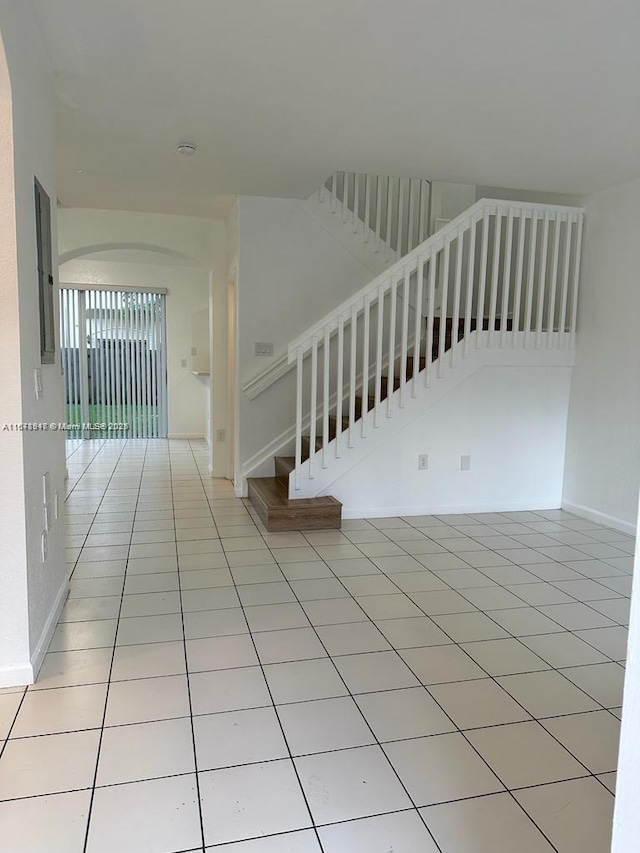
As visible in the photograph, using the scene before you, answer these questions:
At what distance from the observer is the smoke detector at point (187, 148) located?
144 inches

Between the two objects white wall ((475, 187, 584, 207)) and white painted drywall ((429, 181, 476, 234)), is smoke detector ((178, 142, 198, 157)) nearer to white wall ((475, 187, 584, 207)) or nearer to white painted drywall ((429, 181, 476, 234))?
white wall ((475, 187, 584, 207))

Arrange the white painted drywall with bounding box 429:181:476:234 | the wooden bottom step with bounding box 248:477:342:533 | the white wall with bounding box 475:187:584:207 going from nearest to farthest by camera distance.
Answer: the wooden bottom step with bounding box 248:477:342:533 → the white wall with bounding box 475:187:584:207 → the white painted drywall with bounding box 429:181:476:234

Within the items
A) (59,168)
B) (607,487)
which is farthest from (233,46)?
(607,487)

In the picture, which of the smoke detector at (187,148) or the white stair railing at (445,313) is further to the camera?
the white stair railing at (445,313)

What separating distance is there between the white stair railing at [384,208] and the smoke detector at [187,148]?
1.68 m

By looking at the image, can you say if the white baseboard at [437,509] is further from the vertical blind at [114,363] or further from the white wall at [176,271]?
the vertical blind at [114,363]

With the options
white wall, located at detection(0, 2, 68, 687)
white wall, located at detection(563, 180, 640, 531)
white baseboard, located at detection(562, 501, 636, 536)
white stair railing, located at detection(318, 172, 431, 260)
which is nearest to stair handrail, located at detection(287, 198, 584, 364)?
white wall, located at detection(563, 180, 640, 531)

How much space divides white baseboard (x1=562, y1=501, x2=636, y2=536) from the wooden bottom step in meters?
2.05

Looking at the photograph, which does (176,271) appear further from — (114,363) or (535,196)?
(535,196)

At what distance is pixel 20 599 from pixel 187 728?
79 cm

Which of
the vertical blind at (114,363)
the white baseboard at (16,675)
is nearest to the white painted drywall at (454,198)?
the vertical blind at (114,363)

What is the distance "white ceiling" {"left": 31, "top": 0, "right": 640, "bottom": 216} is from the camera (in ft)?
7.52

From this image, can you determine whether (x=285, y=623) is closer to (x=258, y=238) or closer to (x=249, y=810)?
(x=249, y=810)

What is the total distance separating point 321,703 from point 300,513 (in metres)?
2.08
